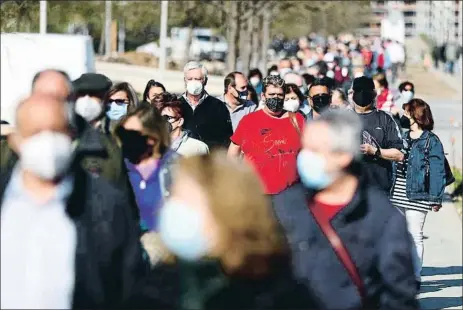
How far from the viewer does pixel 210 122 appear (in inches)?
417

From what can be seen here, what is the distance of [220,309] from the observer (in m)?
4.47

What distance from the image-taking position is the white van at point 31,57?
865 inches

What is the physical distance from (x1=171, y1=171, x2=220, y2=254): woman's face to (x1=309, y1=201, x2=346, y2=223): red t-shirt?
0.72 metres

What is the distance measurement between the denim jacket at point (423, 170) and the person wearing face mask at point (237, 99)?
2.06 meters

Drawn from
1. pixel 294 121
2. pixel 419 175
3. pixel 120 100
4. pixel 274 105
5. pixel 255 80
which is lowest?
pixel 419 175

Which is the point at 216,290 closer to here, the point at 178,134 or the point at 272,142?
the point at 178,134

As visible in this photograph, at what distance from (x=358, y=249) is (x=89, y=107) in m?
1.78

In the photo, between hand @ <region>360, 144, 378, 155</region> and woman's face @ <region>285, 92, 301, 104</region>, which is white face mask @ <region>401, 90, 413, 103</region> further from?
hand @ <region>360, 144, 378, 155</region>

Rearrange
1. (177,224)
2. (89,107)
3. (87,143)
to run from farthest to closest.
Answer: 1. (89,107)
2. (87,143)
3. (177,224)

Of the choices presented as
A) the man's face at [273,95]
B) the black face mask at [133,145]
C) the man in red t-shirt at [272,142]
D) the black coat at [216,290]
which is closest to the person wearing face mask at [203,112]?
the man's face at [273,95]

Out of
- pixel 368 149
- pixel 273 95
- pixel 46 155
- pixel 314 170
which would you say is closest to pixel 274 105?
pixel 273 95

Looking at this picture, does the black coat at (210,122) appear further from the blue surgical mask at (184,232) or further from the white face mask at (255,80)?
the white face mask at (255,80)

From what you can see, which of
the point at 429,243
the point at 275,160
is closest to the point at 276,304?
the point at 275,160

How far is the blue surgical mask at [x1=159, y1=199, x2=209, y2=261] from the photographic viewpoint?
4.30 meters
